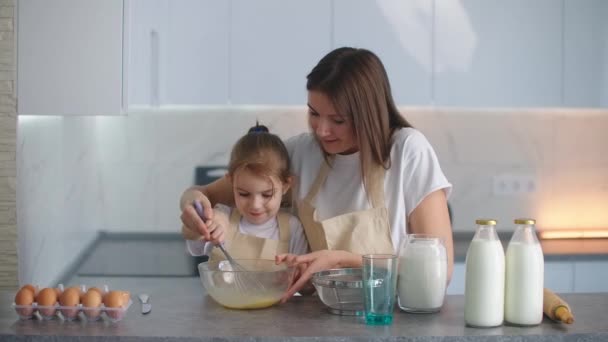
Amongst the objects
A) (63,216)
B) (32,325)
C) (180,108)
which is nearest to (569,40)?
(180,108)

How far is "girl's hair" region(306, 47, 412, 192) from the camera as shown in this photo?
2115mm

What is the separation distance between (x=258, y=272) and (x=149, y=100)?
2013 mm

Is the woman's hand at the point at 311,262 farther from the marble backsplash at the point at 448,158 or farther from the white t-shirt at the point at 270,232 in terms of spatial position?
the marble backsplash at the point at 448,158

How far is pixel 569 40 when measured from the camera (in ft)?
12.7

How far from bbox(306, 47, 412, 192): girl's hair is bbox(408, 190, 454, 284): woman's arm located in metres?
0.14

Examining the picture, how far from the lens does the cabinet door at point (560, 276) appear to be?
12.1 ft

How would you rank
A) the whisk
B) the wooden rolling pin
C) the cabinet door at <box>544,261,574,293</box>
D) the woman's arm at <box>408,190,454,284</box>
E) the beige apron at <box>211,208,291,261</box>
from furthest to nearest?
the cabinet door at <box>544,261,574,293</box>, the beige apron at <box>211,208,291,261</box>, the woman's arm at <box>408,190,454,284</box>, the whisk, the wooden rolling pin

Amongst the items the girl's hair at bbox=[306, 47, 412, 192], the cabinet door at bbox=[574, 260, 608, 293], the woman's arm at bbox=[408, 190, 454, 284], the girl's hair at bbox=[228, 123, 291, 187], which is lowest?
the cabinet door at bbox=[574, 260, 608, 293]

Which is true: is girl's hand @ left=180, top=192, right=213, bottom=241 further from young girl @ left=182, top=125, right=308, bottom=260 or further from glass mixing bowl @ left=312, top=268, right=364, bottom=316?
glass mixing bowl @ left=312, top=268, right=364, bottom=316

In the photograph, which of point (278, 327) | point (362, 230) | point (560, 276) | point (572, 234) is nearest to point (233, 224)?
point (362, 230)

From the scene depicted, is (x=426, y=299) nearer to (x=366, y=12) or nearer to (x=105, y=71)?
(x=105, y=71)

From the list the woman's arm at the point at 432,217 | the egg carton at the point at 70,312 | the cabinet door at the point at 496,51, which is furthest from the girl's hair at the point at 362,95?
the cabinet door at the point at 496,51

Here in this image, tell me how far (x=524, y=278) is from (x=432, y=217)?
1.50 ft

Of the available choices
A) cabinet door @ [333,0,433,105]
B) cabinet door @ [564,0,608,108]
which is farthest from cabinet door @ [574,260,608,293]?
cabinet door @ [333,0,433,105]
